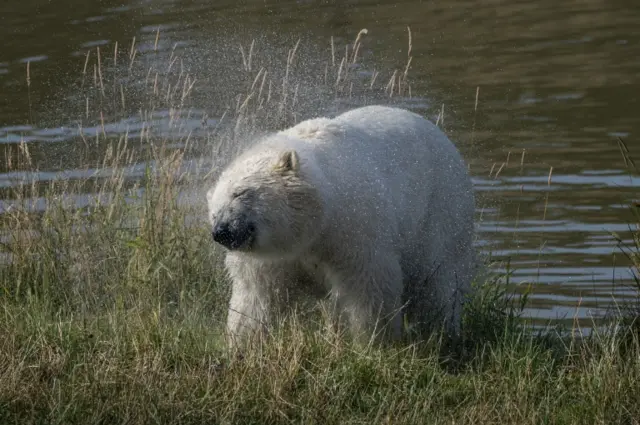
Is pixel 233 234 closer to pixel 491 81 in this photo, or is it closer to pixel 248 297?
pixel 248 297

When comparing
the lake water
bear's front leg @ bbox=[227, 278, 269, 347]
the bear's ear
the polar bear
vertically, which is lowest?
the lake water

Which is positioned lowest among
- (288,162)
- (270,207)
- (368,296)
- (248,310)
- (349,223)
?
(248,310)

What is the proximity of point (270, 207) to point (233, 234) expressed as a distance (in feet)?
0.87

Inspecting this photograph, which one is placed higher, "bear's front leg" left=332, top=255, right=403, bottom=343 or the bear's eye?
the bear's eye

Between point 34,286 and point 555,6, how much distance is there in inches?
549

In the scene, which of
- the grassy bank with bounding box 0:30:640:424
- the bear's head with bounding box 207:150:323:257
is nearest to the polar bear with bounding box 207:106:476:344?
the bear's head with bounding box 207:150:323:257

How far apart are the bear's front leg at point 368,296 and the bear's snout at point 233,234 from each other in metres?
0.64

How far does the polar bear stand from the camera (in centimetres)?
655

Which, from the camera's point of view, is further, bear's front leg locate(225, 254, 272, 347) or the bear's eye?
bear's front leg locate(225, 254, 272, 347)

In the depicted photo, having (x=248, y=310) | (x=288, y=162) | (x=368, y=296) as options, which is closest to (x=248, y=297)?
(x=248, y=310)

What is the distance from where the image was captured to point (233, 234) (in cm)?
637

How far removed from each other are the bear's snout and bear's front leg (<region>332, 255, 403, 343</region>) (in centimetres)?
64

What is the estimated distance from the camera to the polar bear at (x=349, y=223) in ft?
21.5

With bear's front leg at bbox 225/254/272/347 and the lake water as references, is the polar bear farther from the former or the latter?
the lake water
